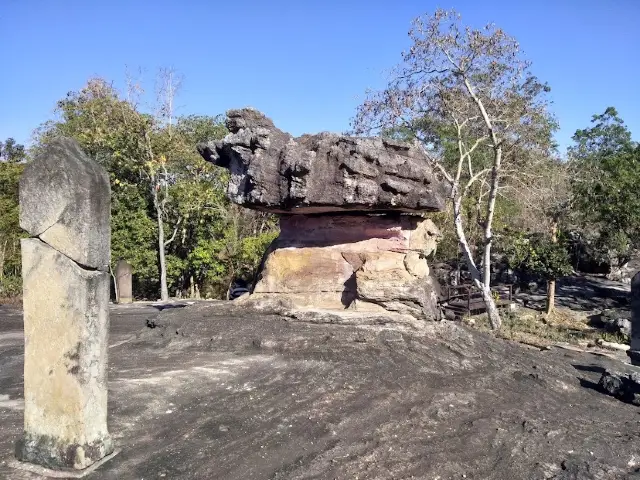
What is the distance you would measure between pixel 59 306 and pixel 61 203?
0.82 meters

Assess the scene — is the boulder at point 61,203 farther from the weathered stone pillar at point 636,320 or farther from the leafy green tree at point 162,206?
the leafy green tree at point 162,206

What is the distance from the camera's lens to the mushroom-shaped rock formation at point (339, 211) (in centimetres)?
903

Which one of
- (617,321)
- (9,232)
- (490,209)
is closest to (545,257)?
(617,321)

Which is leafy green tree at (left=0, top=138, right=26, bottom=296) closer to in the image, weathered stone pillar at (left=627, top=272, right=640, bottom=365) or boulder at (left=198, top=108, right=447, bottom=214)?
boulder at (left=198, top=108, right=447, bottom=214)

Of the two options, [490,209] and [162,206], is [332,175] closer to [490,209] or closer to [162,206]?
[490,209]

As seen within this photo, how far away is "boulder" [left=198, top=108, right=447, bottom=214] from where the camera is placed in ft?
29.5

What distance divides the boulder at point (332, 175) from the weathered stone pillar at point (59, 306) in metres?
4.89

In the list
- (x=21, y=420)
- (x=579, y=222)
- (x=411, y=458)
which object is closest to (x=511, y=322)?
(x=579, y=222)

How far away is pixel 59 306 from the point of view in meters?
4.38

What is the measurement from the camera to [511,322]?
17.1 meters

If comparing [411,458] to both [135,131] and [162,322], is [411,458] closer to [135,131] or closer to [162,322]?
[162,322]

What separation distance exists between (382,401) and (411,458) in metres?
1.40

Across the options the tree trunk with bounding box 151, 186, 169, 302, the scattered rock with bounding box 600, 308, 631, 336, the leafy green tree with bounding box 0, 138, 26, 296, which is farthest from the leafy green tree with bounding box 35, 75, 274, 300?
the scattered rock with bounding box 600, 308, 631, 336

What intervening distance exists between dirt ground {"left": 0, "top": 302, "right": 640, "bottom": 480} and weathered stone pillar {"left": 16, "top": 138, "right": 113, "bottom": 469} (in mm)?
296
